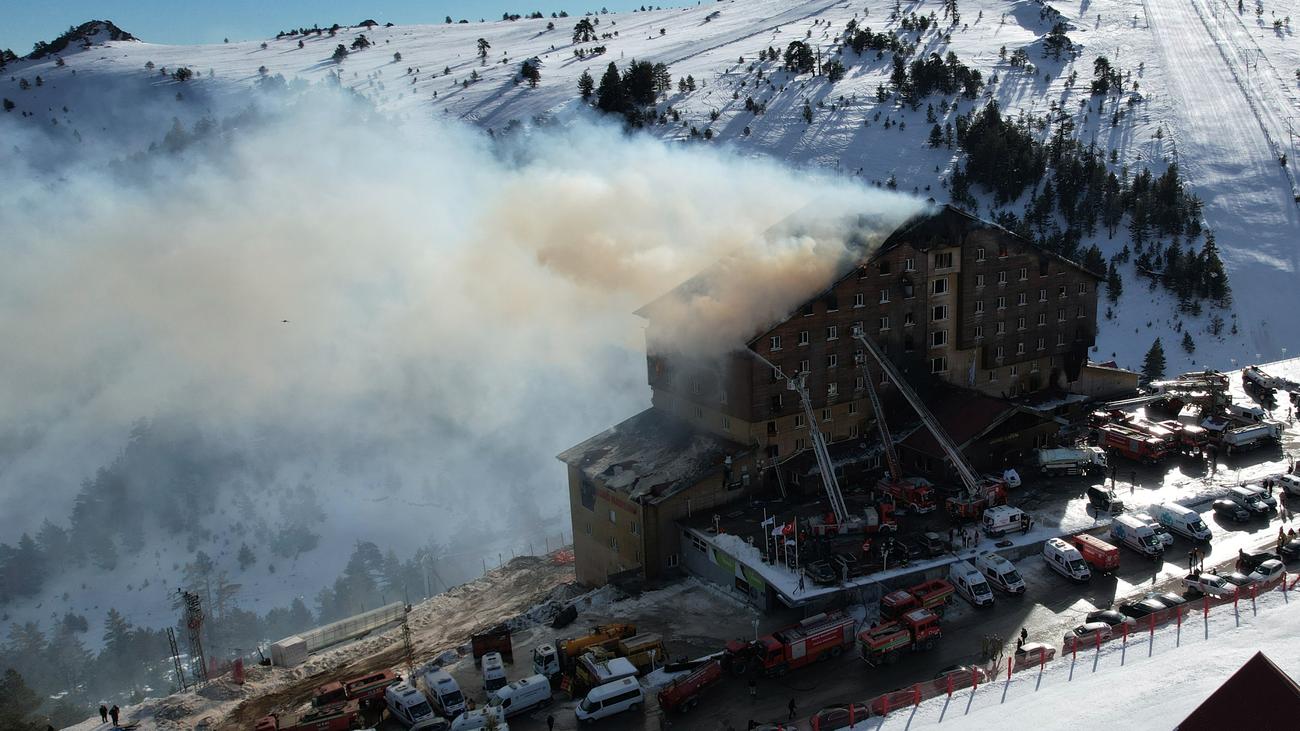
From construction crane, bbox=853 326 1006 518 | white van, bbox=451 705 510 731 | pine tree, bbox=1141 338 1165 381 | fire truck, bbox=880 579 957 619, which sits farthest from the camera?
pine tree, bbox=1141 338 1165 381

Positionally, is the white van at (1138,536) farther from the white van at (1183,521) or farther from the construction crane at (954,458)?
the construction crane at (954,458)

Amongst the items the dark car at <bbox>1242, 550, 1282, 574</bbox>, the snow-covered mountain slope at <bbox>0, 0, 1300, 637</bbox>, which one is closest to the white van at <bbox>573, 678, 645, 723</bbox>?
the dark car at <bbox>1242, 550, 1282, 574</bbox>

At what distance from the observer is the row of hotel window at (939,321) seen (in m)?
45.8

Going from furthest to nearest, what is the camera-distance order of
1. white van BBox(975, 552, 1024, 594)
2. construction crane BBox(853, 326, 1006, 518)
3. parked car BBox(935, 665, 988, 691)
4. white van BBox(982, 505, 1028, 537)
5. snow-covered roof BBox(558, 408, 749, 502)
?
snow-covered roof BBox(558, 408, 749, 502), construction crane BBox(853, 326, 1006, 518), white van BBox(982, 505, 1028, 537), white van BBox(975, 552, 1024, 594), parked car BBox(935, 665, 988, 691)

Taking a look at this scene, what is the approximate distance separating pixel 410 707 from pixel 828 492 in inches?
793

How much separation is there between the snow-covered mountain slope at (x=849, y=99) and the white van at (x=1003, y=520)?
24485mm

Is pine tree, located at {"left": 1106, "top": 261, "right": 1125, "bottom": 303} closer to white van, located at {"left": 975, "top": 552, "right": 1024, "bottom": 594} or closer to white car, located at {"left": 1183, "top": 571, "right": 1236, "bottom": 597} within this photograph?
white car, located at {"left": 1183, "top": 571, "right": 1236, "bottom": 597}

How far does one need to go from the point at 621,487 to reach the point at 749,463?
6.27m

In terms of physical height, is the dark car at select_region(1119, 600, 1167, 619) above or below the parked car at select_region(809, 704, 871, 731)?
below

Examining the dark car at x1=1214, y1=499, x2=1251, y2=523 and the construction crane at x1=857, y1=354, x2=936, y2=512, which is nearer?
the dark car at x1=1214, y1=499, x2=1251, y2=523

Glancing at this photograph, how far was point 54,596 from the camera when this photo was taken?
278 ft

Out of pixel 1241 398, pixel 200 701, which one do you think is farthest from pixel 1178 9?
pixel 200 701

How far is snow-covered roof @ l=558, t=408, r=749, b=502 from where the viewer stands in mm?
43812

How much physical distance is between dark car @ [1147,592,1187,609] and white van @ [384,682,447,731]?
82.3 feet
